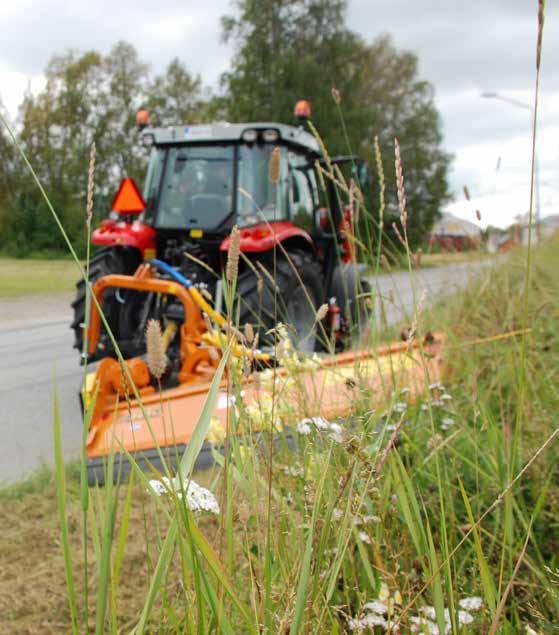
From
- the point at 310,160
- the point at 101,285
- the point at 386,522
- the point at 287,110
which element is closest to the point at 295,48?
the point at 287,110

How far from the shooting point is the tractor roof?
14.9ft

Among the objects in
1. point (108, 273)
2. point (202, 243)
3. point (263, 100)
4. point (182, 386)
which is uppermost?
point (263, 100)

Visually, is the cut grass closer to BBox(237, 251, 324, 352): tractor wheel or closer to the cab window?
the cab window

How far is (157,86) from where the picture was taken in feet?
110

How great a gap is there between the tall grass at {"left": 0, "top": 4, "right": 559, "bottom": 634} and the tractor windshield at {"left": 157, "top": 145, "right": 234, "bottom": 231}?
2308mm

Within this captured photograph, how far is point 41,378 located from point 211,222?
1927 millimetres

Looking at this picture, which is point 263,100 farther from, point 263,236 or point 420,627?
point 420,627

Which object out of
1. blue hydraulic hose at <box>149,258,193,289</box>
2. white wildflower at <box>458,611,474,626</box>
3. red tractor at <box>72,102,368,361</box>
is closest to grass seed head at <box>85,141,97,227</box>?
white wildflower at <box>458,611,474,626</box>

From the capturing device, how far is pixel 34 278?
562 inches

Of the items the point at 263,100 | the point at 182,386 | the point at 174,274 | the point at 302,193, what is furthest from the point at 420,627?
the point at 263,100

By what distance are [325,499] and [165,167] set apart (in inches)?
167

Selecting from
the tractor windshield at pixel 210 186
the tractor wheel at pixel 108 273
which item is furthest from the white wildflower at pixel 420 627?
the tractor windshield at pixel 210 186

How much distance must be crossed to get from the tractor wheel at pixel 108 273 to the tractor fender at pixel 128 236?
69 millimetres

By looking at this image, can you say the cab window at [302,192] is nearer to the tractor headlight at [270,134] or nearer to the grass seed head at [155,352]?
the tractor headlight at [270,134]
